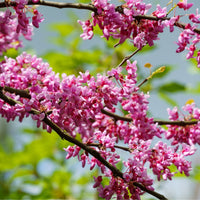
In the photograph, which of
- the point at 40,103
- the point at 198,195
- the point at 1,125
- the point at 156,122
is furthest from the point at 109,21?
the point at 1,125

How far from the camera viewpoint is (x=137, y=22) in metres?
2.07

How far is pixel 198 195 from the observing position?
41.3 ft

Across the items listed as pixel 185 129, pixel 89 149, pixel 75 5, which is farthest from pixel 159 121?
pixel 75 5

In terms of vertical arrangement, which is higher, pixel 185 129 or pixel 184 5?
pixel 184 5

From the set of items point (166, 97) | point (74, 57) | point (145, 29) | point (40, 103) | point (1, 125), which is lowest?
point (40, 103)

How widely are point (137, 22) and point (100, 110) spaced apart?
0.60 metres

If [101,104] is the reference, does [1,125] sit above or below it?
above

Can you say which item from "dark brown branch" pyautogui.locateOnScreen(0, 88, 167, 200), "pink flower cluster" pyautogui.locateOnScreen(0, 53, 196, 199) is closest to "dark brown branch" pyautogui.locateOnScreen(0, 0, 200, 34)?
"pink flower cluster" pyautogui.locateOnScreen(0, 53, 196, 199)

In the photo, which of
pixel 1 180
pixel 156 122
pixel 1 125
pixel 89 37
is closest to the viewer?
pixel 89 37

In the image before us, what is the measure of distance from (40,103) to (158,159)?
0.88 meters

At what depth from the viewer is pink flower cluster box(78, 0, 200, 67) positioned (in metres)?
2.00

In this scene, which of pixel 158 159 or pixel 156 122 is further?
pixel 156 122

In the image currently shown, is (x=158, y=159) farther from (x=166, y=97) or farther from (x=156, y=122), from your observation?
(x=166, y=97)

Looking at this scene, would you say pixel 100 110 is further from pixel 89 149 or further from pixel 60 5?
pixel 60 5
